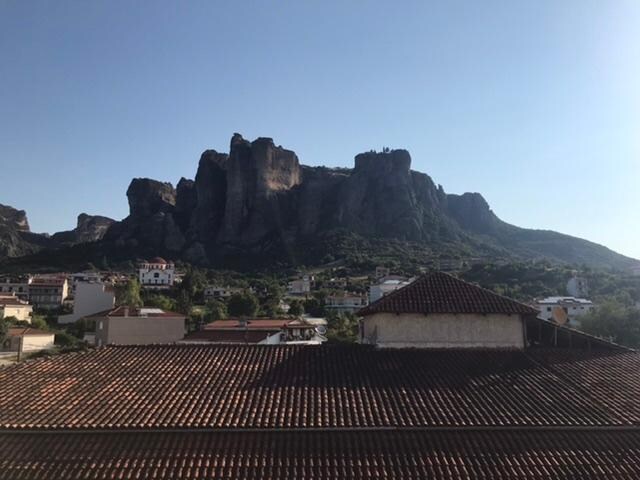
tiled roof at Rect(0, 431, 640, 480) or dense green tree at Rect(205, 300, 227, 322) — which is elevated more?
tiled roof at Rect(0, 431, 640, 480)

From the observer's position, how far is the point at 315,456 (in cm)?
1071

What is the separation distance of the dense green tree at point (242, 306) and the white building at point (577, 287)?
62.7 m

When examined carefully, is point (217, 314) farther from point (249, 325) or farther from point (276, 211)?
point (276, 211)

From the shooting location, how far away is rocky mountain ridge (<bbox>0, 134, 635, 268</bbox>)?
169875 mm

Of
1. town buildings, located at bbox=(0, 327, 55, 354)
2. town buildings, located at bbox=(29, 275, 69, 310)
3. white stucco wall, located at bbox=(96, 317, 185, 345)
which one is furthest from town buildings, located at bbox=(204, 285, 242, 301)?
white stucco wall, located at bbox=(96, 317, 185, 345)

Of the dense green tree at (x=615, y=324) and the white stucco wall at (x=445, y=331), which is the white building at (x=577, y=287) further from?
the white stucco wall at (x=445, y=331)

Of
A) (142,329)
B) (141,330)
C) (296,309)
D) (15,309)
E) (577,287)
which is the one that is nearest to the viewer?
(141,330)

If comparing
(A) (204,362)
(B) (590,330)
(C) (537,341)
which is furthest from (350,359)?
(B) (590,330)

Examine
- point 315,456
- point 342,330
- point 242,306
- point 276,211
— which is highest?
point 276,211

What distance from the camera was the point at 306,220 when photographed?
180500 mm

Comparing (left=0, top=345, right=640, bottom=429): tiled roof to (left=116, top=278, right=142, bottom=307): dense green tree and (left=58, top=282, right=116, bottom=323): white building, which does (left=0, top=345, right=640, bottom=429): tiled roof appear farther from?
(left=58, top=282, right=116, bottom=323): white building

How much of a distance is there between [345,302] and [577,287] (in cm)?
4612

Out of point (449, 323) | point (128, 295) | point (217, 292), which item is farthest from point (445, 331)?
point (217, 292)

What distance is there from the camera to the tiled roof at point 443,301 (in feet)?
53.7
